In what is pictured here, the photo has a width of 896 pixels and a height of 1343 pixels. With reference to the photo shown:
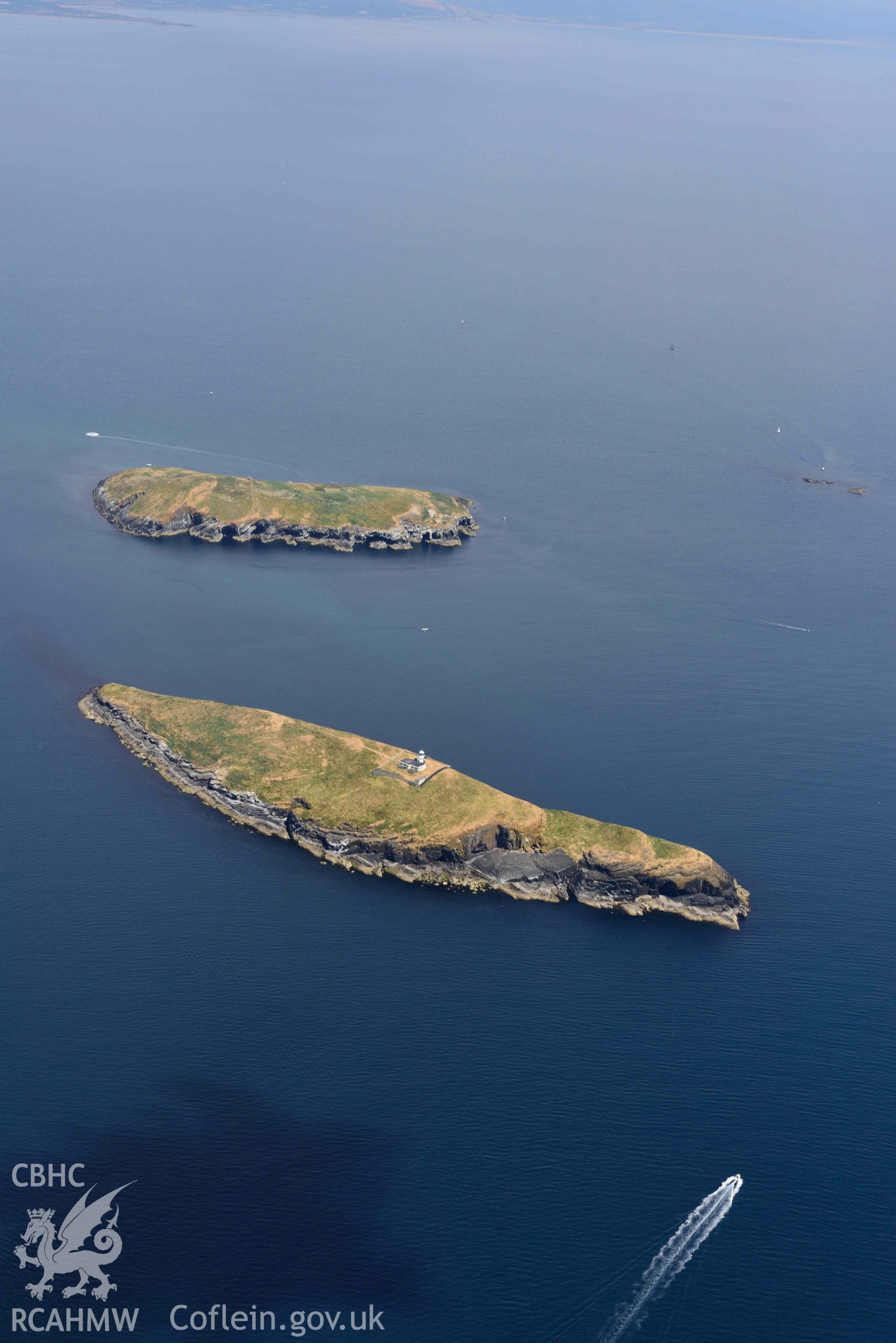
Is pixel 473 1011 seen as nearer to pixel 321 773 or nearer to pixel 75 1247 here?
pixel 321 773

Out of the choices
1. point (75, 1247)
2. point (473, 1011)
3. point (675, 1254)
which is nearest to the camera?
point (75, 1247)

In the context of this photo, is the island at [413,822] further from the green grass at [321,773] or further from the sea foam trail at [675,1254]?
the sea foam trail at [675,1254]

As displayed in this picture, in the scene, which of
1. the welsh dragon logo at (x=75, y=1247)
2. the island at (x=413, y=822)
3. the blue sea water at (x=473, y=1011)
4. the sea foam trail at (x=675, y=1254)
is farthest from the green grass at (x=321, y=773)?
the welsh dragon logo at (x=75, y=1247)

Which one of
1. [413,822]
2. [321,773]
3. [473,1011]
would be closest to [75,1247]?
[473,1011]

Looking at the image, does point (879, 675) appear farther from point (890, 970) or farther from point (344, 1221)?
point (344, 1221)

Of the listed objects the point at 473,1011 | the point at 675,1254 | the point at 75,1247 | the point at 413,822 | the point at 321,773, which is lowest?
the point at 75,1247

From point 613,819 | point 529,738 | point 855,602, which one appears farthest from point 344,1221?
point 855,602
